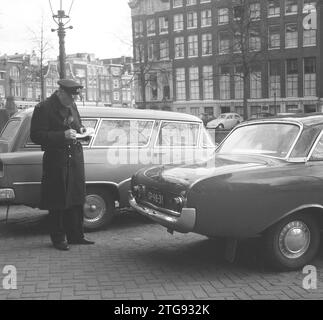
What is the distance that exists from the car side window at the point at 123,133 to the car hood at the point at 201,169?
1.68 meters

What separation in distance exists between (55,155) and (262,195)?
2.53 metres

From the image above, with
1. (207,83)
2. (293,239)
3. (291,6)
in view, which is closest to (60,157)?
(293,239)

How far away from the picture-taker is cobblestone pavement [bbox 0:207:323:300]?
14.7ft

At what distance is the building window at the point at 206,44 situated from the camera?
59.2 meters

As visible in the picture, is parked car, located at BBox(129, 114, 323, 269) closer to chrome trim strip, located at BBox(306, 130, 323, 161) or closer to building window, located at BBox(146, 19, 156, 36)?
chrome trim strip, located at BBox(306, 130, 323, 161)

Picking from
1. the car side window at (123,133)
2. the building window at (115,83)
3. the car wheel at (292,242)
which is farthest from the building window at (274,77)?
the building window at (115,83)

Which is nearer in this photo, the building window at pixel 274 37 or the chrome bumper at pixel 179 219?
the chrome bumper at pixel 179 219

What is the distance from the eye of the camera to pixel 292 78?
54219 millimetres

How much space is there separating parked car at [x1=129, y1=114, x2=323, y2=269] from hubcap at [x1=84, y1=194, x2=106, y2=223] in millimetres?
1618

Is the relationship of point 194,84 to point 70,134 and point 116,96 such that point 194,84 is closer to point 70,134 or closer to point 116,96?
point 70,134

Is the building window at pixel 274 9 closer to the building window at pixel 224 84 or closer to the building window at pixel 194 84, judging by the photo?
the building window at pixel 224 84

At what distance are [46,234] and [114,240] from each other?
1.02 metres

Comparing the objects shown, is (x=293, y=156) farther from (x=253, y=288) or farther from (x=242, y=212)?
(x=253, y=288)
